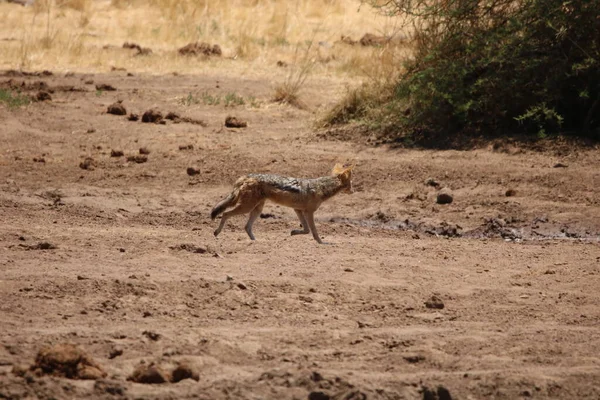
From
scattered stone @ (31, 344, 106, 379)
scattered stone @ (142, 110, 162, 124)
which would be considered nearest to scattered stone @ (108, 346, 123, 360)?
scattered stone @ (31, 344, 106, 379)

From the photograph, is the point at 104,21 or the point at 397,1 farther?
the point at 104,21

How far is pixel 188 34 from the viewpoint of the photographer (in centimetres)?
2411

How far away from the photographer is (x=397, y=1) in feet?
54.5

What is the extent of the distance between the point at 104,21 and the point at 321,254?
1807 cm

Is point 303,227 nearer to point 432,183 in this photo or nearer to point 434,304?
point 432,183

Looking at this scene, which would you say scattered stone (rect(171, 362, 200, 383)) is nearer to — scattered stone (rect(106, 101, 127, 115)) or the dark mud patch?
the dark mud patch

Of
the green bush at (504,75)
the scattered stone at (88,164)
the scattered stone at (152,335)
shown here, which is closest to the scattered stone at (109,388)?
the scattered stone at (152,335)

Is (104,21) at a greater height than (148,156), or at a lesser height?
greater

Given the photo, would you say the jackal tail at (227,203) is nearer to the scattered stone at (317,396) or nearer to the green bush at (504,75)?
Answer: the scattered stone at (317,396)

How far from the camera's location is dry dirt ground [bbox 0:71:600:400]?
6.59 m

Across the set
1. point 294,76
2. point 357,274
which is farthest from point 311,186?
point 294,76

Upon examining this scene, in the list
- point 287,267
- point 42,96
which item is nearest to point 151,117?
point 42,96

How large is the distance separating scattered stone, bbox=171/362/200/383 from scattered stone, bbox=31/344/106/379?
40cm

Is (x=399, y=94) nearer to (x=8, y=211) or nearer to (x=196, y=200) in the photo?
(x=196, y=200)
